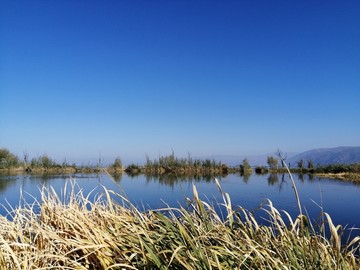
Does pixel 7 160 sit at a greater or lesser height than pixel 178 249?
greater

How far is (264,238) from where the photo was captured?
8.71ft

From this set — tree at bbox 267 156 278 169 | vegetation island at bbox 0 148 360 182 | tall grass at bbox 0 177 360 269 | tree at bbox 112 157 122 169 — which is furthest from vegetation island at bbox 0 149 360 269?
tree at bbox 267 156 278 169

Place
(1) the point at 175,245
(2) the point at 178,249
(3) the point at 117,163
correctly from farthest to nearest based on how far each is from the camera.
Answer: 1. (3) the point at 117,163
2. (1) the point at 175,245
3. (2) the point at 178,249

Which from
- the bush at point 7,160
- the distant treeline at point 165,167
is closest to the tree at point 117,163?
the distant treeline at point 165,167

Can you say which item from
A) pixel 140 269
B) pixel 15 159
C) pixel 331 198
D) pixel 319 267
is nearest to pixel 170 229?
pixel 140 269

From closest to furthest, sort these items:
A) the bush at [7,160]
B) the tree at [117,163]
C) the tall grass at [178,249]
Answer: the tall grass at [178,249] → the bush at [7,160] → the tree at [117,163]

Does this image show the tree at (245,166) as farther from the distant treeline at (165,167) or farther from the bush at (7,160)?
the bush at (7,160)

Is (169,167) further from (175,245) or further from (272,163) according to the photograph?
(175,245)

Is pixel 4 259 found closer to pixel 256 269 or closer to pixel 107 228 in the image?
pixel 107 228

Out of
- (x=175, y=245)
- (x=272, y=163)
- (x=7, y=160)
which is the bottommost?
(x=175, y=245)

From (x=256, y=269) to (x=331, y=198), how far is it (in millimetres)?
13221

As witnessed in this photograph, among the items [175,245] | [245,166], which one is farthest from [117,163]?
[175,245]

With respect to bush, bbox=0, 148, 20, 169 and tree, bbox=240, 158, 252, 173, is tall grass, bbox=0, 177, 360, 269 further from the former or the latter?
tree, bbox=240, 158, 252, 173

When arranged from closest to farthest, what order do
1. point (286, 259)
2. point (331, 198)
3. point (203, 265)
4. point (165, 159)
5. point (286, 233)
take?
point (203, 265) → point (286, 259) → point (286, 233) → point (331, 198) → point (165, 159)
